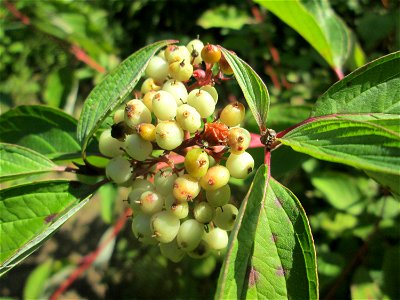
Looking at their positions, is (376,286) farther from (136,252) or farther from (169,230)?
(136,252)

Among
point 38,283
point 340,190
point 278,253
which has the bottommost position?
point 38,283

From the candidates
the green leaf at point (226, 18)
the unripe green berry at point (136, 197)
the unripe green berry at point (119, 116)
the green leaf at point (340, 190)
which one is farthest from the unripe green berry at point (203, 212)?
the green leaf at point (226, 18)

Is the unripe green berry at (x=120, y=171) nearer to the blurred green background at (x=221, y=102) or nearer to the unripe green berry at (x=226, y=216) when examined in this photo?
the unripe green berry at (x=226, y=216)

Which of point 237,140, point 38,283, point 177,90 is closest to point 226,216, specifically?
point 237,140

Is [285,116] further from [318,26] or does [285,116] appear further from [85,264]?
[85,264]

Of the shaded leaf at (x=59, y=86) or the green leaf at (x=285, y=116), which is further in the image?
the shaded leaf at (x=59, y=86)

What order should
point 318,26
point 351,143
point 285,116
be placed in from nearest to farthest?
point 351,143
point 318,26
point 285,116
